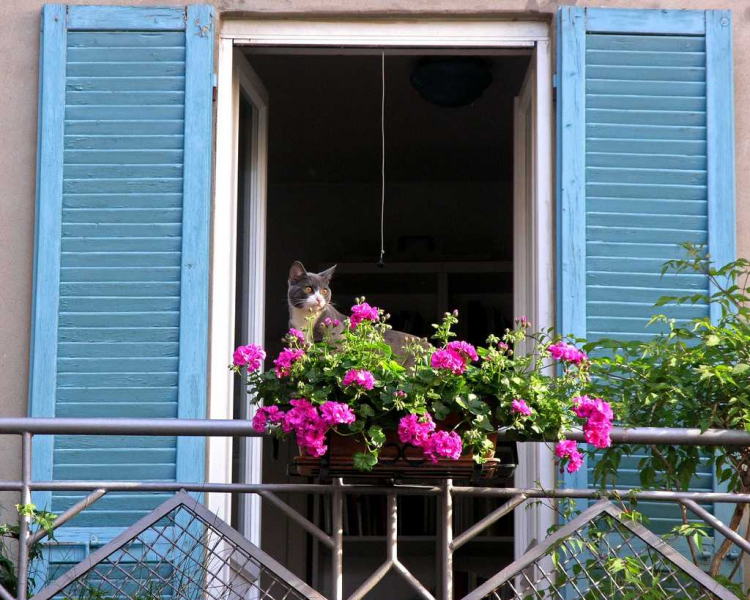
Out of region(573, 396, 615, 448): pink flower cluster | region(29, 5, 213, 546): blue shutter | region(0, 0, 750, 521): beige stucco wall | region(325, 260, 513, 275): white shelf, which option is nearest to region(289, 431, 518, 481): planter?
region(573, 396, 615, 448): pink flower cluster

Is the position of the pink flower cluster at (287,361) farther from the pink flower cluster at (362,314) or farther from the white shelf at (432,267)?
Answer: the white shelf at (432,267)

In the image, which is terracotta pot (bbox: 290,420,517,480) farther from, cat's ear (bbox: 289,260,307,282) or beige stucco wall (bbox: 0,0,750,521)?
beige stucco wall (bbox: 0,0,750,521)

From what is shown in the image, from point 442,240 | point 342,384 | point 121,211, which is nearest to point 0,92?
point 121,211

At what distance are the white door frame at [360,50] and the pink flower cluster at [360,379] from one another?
1.14 metres

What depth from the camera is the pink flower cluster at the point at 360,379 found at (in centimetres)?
274

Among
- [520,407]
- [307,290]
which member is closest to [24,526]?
[520,407]

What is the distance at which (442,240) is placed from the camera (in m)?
6.79

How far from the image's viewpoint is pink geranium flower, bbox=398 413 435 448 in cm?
269

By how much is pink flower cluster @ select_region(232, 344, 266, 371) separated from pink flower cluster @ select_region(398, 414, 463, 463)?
0.41 m

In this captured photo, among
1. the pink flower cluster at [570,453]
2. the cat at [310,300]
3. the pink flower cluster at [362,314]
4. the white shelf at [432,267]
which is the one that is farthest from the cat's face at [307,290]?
the white shelf at [432,267]

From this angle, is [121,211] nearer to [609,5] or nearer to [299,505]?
[609,5]

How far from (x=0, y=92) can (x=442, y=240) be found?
3286 mm

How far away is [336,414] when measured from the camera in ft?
8.82

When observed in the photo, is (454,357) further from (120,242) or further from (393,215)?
(393,215)
